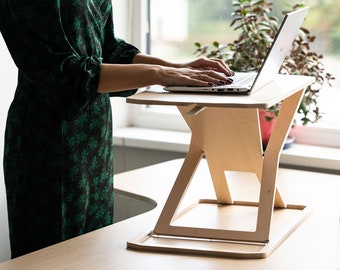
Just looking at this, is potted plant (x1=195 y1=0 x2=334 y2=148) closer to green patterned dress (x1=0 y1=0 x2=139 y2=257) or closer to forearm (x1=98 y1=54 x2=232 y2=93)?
green patterned dress (x1=0 y1=0 x2=139 y2=257)

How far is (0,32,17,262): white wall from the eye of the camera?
2.57m

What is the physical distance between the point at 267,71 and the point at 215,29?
132 cm

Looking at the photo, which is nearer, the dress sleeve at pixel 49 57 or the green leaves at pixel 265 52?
the dress sleeve at pixel 49 57

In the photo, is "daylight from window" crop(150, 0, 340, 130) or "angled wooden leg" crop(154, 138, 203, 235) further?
"daylight from window" crop(150, 0, 340, 130)

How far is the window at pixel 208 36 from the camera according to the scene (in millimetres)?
2799

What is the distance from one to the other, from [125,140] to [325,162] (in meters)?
0.83

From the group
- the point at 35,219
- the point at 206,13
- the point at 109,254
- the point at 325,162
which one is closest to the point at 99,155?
the point at 35,219

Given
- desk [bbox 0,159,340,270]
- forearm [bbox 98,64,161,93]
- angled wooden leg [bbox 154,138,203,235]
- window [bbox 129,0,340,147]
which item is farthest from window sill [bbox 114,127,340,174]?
forearm [bbox 98,64,161,93]

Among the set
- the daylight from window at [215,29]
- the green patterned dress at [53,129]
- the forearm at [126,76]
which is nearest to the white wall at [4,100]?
the green patterned dress at [53,129]

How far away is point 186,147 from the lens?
2.86 metres

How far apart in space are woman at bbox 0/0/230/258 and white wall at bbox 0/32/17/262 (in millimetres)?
680

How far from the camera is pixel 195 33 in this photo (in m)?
3.10

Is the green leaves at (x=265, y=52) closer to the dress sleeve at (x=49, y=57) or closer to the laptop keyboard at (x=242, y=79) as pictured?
the laptop keyboard at (x=242, y=79)

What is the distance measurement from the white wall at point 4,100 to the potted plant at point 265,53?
71 centimetres
